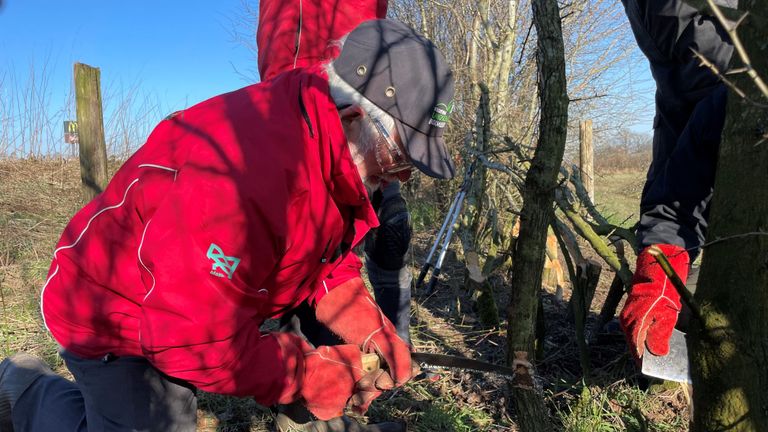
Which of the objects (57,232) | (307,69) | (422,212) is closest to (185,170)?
(307,69)

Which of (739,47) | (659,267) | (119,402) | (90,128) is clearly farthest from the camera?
(90,128)

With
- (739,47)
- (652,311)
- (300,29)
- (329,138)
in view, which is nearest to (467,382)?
(652,311)

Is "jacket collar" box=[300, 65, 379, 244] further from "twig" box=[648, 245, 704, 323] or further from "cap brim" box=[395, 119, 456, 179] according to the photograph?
"twig" box=[648, 245, 704, 323]

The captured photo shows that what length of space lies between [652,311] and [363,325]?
1161 mm

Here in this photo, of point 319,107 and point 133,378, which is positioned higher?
point 319,107

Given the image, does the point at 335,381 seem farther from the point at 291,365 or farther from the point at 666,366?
the point at 666,366

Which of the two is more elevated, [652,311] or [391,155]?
[391,155]

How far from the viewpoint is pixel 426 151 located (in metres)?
1.58

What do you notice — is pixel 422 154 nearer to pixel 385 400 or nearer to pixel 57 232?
pixel 385 400

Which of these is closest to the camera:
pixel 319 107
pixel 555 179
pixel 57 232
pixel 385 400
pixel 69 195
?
pixel 319 107

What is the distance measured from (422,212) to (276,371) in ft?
23.7

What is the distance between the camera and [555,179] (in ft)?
6.61

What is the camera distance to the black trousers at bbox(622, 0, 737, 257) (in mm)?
2221

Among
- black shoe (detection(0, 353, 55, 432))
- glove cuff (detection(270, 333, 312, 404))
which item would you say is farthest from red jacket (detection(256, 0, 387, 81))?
black shoe (detection(0, 353, 55, 432))
